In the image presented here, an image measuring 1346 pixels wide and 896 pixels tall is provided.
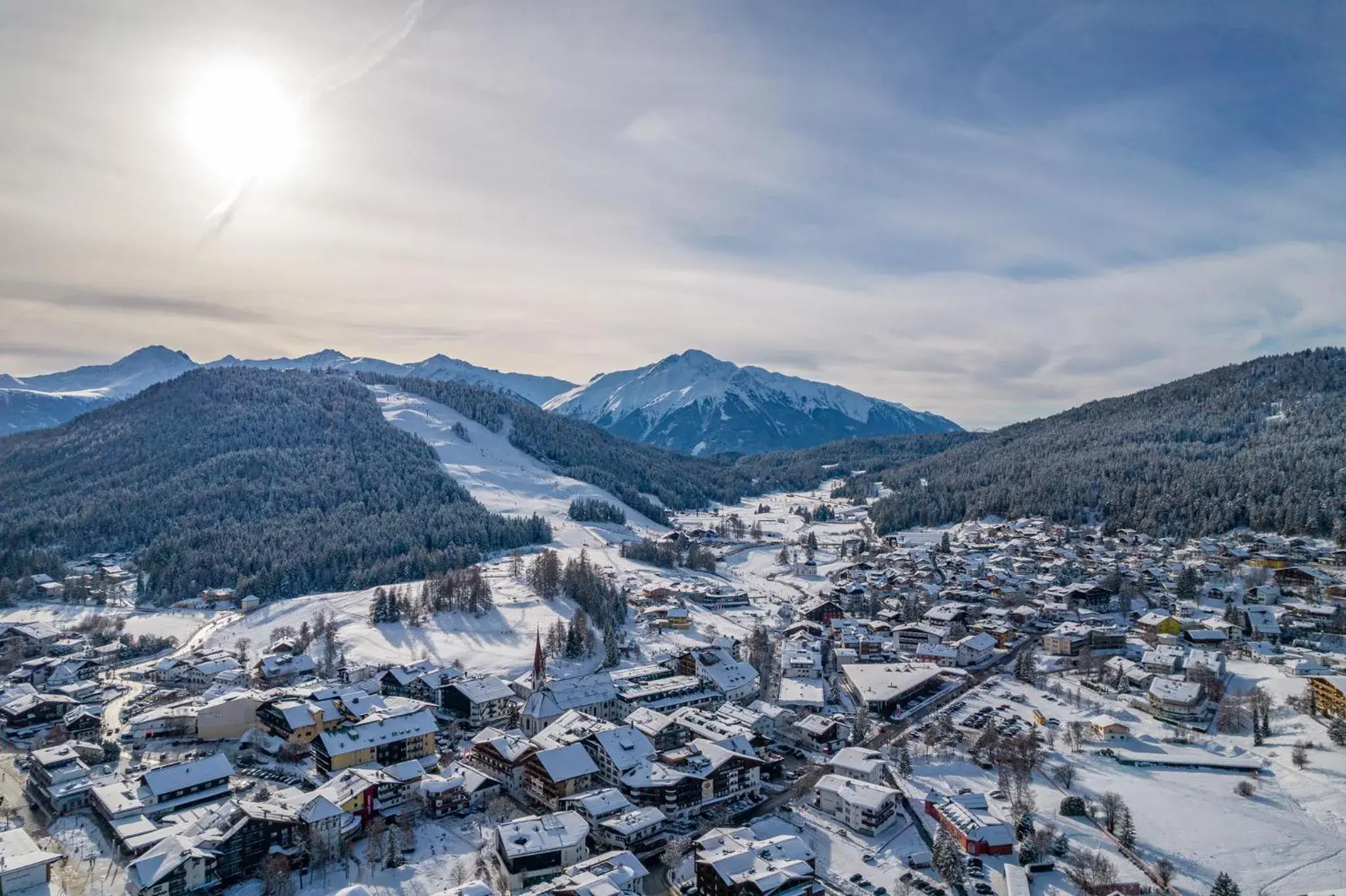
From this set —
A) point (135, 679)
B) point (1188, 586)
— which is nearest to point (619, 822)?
point (135, 679)

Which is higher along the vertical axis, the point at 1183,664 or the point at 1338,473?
the point at 1338,473

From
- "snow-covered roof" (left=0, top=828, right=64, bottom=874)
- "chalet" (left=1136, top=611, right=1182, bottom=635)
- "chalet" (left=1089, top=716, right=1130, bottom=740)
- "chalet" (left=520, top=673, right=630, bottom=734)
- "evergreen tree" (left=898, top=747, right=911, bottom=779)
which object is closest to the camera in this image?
"snow-covered roof" (left=0, top=828, right=64, bottom=874)

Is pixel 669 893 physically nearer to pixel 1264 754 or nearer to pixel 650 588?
pixel 1264 754

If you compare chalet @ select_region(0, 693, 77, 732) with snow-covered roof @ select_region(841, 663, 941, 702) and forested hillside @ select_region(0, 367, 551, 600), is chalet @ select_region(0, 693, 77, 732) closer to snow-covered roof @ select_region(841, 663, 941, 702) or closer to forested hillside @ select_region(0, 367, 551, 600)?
forested hillside @ select_region(0, 367, 551, 600)

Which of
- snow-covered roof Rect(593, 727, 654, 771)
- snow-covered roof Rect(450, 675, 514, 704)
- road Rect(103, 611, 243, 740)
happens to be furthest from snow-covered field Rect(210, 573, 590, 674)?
snow-covered roof Rect(593, 727, 654, 771)

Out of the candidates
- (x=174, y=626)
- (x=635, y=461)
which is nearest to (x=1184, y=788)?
(x=174, y=626)

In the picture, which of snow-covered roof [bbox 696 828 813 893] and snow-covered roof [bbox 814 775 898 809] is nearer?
snow-covered roof [bbox 696 828 813 893]

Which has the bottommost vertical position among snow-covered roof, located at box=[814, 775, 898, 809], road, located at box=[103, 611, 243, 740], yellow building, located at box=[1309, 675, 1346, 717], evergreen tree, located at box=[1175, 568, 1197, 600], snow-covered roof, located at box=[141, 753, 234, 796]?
road, located at box=[103, 611, 243, 740]
